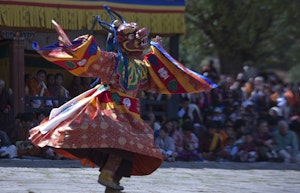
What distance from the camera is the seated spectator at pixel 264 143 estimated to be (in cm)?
1457

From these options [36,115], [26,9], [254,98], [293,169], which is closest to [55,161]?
[36,115]

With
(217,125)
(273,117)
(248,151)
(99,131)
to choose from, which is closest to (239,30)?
(273,117)

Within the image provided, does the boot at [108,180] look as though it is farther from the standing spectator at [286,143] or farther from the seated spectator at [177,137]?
the standing spectator at [286,143]

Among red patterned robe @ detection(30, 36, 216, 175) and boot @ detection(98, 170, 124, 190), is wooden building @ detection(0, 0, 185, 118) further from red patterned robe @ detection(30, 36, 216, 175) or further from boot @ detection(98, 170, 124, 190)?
boot @ detection(98, 170, 124, 190)

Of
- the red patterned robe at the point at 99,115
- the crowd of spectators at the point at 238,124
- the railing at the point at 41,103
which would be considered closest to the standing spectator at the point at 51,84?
the railing at the point at 41,103

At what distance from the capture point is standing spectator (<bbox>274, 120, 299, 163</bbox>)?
48.0 feet

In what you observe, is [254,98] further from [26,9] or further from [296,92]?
[26,9]

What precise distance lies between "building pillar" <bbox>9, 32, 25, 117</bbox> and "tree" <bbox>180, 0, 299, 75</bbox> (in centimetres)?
697

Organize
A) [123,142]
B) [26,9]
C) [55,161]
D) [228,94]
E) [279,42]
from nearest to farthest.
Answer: [123,142] → [55,161] → [26,9] → [228,94] → [279,42]

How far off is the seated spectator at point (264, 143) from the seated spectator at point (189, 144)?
1.11 m

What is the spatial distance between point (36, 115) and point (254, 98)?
5.08 m

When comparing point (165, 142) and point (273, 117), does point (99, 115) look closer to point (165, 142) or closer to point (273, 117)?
point (165, 142)

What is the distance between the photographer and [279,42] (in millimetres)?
21062

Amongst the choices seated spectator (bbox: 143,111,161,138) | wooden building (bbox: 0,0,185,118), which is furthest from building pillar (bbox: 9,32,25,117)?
seated spectator (bbox: 143,111,161,138)
